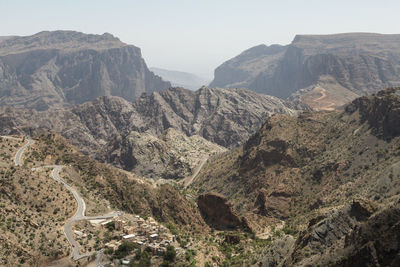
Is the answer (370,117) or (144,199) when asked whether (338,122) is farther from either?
(144,199)

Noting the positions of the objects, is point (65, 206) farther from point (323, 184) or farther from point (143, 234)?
point (323, 184)

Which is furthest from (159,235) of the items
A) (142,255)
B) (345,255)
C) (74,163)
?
(74,163)

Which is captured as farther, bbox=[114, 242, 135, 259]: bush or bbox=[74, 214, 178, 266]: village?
bbox=[74, 214, 178, 266]: village

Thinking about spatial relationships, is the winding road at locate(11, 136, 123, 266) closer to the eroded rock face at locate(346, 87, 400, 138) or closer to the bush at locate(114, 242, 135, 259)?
the bush at locate(114, 242, 135, 259)

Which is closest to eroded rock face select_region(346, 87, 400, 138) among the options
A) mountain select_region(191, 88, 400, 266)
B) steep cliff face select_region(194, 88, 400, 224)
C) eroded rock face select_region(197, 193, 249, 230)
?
steep cliff face select_region(194, 88, 400, 224)

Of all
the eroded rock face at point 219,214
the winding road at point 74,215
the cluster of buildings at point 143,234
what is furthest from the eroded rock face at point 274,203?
the winding road at point 74,215

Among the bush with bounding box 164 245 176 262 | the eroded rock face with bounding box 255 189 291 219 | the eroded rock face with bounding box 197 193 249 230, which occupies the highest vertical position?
the bush with bounding box 164 245 176 262
